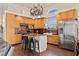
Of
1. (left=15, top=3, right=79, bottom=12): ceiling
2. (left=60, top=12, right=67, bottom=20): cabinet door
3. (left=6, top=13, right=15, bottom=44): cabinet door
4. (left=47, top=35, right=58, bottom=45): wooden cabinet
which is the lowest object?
(left=47, top=35, right=58, bottom=45): wooden cabinet

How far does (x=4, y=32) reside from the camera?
1859 millimetres

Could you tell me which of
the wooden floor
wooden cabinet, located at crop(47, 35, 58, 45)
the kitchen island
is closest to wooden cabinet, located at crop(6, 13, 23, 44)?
the wooden floor

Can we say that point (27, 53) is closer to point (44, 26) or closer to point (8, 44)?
point (8, 44)

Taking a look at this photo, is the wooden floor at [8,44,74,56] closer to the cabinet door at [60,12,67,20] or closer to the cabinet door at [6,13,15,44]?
the cabinet door at [6,13,15,44]

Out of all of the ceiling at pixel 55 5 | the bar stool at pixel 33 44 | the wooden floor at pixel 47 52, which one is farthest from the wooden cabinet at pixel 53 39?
the ceiling at pixel 55 5

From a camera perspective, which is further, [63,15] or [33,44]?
[33,44]

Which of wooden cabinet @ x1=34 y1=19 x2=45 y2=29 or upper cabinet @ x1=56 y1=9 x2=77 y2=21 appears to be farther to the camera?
wooden cabinet @ x1=34 y1=19 x2=45 y2=29

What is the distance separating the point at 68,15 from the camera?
183 cm

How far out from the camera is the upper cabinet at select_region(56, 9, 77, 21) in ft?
5.89

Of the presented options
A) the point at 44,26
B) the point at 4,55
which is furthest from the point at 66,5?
the point at 4,55

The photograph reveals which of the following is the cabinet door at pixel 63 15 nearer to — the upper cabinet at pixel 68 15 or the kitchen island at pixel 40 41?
the upper cabinet at pixel 68 15

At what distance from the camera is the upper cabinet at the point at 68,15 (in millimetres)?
1796

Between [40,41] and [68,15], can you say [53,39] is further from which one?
[68,15]

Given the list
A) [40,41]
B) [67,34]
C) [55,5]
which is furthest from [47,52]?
[55,5]
